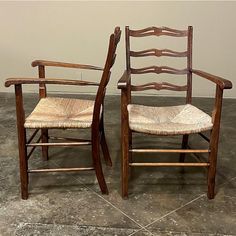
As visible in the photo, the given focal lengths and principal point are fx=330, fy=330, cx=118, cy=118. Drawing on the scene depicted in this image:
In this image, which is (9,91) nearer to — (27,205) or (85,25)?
(85,25)

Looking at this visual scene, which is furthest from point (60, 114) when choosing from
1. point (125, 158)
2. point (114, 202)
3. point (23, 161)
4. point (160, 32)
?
point (160, 32)

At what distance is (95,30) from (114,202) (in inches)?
110

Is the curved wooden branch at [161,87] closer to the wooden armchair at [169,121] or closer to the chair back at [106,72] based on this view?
the wooden armchair at [169,121]

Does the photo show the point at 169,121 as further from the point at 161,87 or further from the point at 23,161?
the point at 23,161

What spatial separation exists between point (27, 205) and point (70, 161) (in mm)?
610

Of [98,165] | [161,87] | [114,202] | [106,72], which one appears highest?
[106,72]

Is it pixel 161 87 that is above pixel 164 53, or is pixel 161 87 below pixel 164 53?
below

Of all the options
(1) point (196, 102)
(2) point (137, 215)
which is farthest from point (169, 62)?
(2) point (137, 215)

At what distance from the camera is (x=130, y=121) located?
6.15ft

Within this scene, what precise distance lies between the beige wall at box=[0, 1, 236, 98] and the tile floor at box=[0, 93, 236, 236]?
6.15 ft

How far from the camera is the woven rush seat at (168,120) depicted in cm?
179

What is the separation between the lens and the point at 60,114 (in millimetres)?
2043

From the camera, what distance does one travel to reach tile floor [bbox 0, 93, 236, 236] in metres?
1.68

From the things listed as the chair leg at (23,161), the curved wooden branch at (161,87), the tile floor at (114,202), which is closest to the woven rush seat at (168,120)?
the curved wooden branch at (161,87)
